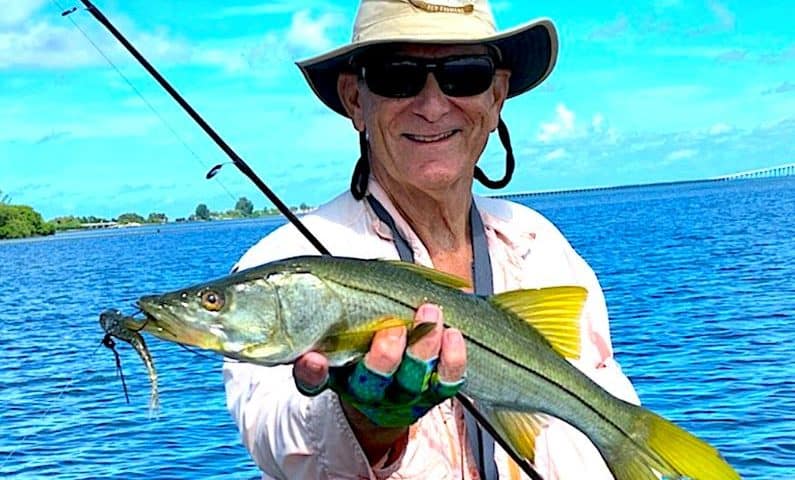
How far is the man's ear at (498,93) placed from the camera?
16.1 ft

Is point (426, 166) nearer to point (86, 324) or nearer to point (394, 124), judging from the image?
point (394, 124)

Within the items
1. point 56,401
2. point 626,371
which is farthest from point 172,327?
point 56,401

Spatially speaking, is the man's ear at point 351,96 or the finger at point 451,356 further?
the man's ear at point 351,96

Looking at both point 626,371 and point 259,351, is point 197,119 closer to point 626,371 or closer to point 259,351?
point 259,351

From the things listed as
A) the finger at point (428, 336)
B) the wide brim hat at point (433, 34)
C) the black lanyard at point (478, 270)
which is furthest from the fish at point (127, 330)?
the wide brim hat at point (433, 34)

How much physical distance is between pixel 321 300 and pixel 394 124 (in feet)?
5.02

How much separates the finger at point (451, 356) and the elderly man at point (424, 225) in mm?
464

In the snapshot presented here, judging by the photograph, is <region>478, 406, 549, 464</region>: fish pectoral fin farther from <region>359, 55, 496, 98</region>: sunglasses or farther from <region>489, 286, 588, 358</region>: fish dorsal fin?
<region>359, 55, 496, 98</region>: sunglasses

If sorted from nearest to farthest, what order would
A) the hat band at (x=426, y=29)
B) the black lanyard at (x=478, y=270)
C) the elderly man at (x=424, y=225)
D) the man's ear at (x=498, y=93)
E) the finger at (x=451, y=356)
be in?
the finger at (x=451, y=356)
the elderly man at (x=424, y=225)
the black lanyard at (x=478, y=270)
the hat band at (x=426, y=29)
the man's ear at (x=498, y=93)

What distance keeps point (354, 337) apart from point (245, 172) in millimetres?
1774

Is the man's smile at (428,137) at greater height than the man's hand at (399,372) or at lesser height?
greater

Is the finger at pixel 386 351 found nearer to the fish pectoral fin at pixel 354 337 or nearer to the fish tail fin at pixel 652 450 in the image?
the fish pectoral fin at pixel 354 337

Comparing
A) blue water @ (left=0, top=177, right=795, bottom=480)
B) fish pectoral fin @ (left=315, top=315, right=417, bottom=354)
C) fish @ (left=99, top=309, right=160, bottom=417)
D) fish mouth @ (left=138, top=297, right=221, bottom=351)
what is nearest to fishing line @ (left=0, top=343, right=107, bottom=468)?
blue water @ (left=0, top=177, right=795, bottom=480)

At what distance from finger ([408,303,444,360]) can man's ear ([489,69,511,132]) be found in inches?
67.2
